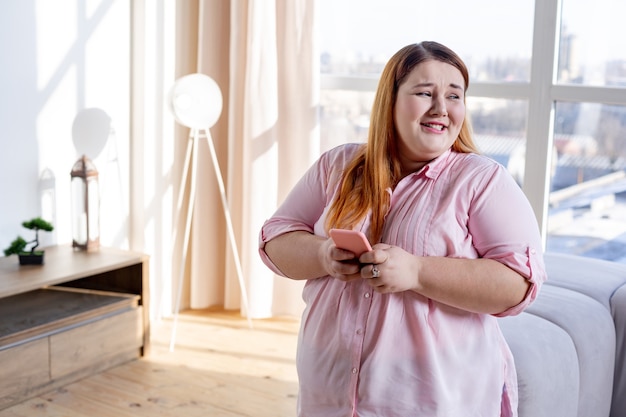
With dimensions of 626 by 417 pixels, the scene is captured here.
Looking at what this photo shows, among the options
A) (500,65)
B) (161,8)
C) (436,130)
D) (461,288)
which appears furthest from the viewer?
(161,8)

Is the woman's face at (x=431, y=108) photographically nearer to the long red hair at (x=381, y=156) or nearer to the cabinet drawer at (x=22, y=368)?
the long red hair at (x=381, y=156)

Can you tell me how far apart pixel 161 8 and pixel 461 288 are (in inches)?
112

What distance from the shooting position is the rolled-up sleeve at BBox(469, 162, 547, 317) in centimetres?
155

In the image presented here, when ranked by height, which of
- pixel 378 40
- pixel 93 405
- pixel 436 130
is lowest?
pixel 93 405

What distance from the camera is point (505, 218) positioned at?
157 centimetres

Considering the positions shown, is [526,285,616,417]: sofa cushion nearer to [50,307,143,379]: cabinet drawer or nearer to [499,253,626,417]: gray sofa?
[499,253,626,417]: gray sofa

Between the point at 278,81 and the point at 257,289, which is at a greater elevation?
the point at 278,81

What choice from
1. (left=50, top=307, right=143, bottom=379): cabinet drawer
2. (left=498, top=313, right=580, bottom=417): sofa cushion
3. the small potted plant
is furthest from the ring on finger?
the small potted plant

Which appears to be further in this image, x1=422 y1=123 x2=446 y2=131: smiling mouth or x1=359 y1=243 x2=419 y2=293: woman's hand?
x1=422 y1=123 x2=446 y2=131: smiling mouth

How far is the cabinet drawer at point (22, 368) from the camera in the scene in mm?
3008

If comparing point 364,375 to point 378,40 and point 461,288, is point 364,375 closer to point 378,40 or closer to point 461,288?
point 461,288

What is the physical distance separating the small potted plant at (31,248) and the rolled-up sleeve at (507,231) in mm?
2203

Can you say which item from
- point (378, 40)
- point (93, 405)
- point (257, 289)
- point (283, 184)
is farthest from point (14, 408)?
point (378, 40)

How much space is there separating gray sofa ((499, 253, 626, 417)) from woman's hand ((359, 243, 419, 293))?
73cm
